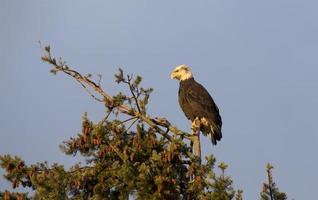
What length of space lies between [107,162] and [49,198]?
4.13 ft

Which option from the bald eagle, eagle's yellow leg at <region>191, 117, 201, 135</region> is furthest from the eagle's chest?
eagle's yellow leg at <region>191, 117, 201, 135</region>

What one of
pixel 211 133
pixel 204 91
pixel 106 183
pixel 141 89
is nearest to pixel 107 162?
pixel 106 183

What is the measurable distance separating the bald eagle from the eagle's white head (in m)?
0.22

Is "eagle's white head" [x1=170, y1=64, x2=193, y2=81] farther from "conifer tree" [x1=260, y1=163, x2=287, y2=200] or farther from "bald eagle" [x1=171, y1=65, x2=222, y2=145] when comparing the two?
"conifer tree" [x1=260, y1=163, x2=287, y2=200]

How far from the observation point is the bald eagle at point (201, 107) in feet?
50.8

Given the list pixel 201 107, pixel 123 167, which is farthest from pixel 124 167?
pixel 201 107

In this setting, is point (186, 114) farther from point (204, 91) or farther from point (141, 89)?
point (141, 89)

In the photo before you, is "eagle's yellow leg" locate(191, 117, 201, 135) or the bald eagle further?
the bald eagle

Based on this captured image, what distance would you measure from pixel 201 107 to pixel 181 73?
1.62 metres

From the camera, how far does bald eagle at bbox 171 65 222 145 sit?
15484 mm

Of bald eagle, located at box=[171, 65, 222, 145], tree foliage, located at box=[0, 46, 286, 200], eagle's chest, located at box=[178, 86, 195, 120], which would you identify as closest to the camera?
tree foliage, located at box=[0, 46, 286, 200]

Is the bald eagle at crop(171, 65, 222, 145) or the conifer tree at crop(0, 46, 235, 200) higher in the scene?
the bald eagle at crop(171, 65, 222, 145)

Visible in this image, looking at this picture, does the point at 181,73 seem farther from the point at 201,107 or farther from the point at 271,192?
the point at 271,192

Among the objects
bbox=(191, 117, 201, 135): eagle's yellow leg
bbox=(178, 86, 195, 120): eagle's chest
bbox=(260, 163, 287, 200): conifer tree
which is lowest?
bbox=(260, 163, 287, 200): conifer tree
